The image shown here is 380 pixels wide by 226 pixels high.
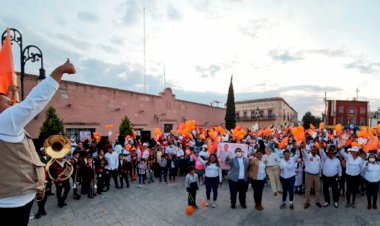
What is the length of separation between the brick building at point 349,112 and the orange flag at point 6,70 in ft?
210

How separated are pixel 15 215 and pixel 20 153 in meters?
0.47

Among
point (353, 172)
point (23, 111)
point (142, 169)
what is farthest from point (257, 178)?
point (23, 111)

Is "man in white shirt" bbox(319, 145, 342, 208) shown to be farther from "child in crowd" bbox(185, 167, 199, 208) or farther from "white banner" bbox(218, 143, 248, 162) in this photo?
"child in crowd" bbox(185, 167, 199, 208)

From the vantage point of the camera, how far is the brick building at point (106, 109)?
17719 millimetres

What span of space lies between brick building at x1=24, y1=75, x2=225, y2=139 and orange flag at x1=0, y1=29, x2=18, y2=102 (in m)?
14.7

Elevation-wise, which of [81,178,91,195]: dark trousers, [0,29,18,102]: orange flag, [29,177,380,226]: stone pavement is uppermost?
[0,29,18,102]: orange flag

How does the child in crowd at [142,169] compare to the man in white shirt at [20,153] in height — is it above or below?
below

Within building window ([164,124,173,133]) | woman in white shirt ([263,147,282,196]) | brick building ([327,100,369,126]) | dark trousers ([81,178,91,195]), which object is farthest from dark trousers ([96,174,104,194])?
brick building ([327,100,369,126])

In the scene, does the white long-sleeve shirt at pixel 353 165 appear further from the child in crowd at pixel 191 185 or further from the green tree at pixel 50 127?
the green tree at pixel 50 127

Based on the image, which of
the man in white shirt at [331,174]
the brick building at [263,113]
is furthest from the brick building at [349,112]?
the man in white shirt at [331,174]

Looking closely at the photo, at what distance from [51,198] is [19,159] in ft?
29.5

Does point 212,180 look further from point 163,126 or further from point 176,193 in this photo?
point 163,126

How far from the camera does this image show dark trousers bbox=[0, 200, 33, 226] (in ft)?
6.31

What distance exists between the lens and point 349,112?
190 feet
